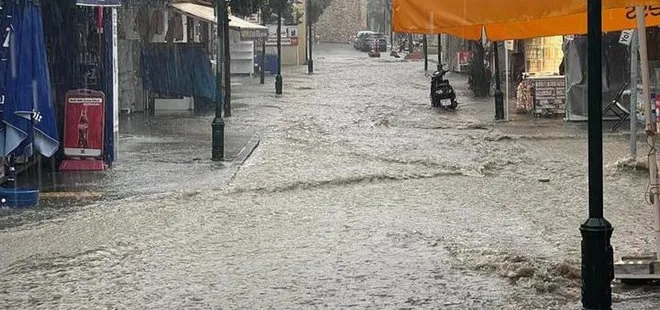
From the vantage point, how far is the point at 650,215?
1096 centimetres

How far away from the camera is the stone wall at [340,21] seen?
367 feet

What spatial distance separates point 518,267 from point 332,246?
1.93 metres

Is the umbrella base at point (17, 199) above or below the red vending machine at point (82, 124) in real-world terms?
below

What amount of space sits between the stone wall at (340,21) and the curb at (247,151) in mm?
91500

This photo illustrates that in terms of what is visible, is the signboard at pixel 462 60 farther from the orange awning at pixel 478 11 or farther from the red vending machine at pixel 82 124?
the orange awning at pixel 478 11

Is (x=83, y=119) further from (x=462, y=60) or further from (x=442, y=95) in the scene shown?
(x=462, y=60)

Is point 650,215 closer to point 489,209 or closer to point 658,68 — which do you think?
point 489,209

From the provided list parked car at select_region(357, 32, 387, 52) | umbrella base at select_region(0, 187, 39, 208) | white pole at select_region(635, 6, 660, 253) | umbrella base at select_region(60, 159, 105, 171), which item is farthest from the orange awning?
parked car at select_region(357, 32, 387, 52)

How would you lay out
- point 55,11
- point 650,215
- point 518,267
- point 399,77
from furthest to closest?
point 399,77, point 55,11, point 650,215, point 518,267

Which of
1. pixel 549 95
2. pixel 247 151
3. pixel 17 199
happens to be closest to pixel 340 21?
pixel 549 95

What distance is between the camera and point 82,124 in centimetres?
1451

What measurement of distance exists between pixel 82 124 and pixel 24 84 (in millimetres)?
1806

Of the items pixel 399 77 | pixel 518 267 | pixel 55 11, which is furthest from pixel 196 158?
pixel 399 77

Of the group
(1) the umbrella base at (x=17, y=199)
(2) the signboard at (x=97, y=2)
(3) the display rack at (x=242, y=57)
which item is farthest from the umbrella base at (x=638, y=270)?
(3) the display rack at (x=242, y=57)
